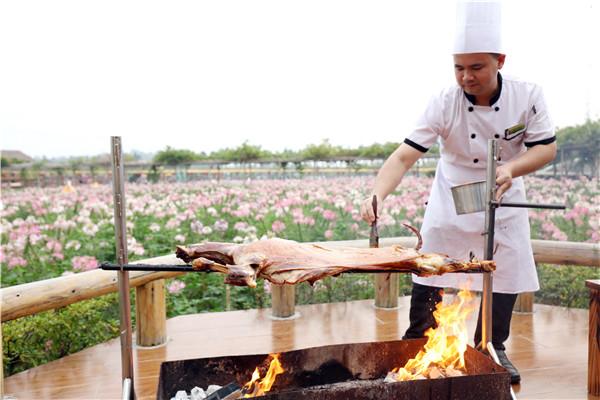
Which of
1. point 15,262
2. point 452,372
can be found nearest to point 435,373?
point 452,372

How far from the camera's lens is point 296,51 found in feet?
13.1

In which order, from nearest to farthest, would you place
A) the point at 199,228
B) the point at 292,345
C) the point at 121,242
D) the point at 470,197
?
the point at 121,242, the point at 470,197, the point at 292,345, the point at 199,228

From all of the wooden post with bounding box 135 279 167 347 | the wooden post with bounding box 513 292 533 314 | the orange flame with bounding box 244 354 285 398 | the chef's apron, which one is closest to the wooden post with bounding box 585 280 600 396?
the chef's apron

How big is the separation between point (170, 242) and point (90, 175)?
897 millimetres

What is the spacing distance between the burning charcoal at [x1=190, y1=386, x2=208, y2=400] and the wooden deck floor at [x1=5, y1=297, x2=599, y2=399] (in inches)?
32.2

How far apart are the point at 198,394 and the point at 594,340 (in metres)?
1.83

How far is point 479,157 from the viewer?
2.46 m

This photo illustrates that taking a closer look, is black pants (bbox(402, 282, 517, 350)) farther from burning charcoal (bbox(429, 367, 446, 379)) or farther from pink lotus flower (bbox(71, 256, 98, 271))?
pink lotus flower (bbox(71, 256, 98, 271))

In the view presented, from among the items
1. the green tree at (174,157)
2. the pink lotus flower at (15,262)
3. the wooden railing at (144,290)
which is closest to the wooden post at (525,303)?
the wooden railing at (144,290)

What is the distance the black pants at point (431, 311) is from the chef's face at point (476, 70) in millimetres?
1000

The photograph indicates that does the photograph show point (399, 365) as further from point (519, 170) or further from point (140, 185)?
point (140, 185)

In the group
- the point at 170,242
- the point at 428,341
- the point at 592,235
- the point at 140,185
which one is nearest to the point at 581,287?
the point at 592,235

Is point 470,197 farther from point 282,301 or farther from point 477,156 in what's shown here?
point 282,301

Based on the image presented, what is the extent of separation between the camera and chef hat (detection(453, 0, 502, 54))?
213 cm
